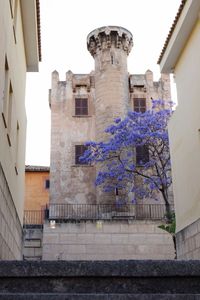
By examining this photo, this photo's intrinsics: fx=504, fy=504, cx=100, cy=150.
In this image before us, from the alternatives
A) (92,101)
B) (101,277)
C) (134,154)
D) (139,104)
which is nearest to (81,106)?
(92,101)

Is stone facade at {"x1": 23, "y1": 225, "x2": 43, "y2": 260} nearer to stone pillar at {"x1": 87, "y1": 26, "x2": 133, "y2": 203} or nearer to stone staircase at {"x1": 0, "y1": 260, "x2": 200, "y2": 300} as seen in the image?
stone pillar at {"x1": 87, "y1": 26, "x2": 133, "y2": 203}

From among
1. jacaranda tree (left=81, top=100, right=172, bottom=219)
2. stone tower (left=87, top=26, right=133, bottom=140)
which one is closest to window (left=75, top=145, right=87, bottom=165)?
stone tower (left=87, top=26, right=133, bottom=140)

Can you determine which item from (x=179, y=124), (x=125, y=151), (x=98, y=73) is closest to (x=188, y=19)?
(x=179, y=124)

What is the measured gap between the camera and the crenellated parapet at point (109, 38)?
1374 inches

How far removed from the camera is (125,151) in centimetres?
3162

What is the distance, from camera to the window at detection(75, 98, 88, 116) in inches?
1404

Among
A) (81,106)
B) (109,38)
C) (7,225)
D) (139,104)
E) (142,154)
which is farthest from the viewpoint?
(81,106)

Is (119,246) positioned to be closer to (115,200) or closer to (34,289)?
(115,200)

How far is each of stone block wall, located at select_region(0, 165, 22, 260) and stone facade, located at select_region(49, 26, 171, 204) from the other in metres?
18.7

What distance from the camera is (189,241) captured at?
1334cm

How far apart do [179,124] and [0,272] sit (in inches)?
426

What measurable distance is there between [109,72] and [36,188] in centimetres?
1157

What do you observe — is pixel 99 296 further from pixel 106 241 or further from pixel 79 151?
pixel 79 151

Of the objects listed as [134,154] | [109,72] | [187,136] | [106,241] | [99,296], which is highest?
[109,72]
